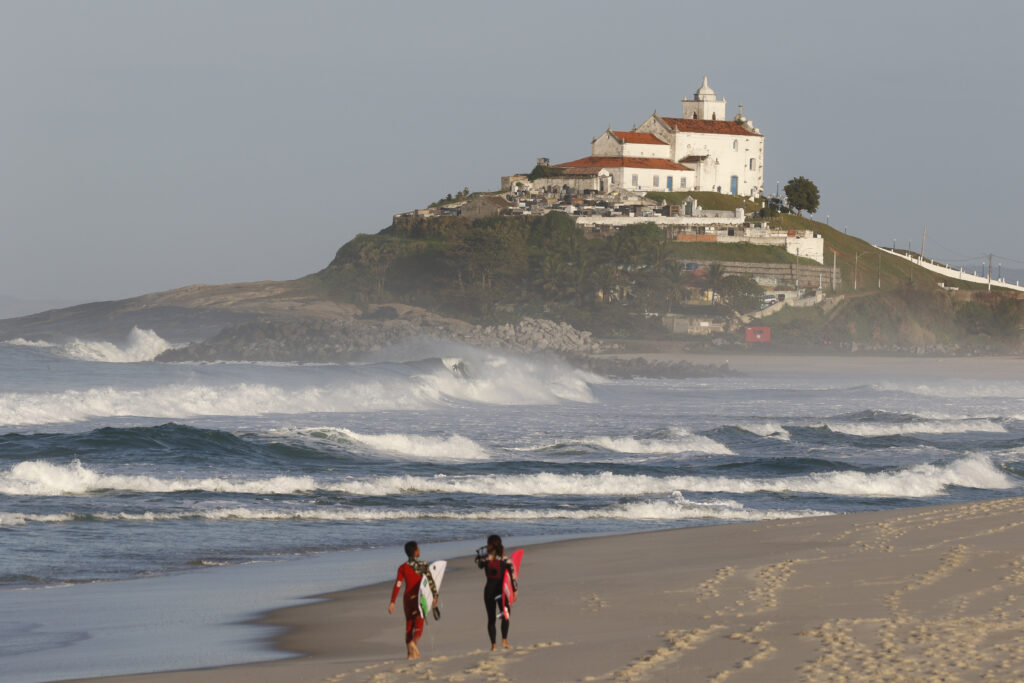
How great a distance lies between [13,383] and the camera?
149 ft

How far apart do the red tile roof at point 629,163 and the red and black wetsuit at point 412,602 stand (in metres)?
105

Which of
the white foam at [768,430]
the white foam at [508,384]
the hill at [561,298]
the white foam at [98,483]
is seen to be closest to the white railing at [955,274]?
the hill at [561,298]

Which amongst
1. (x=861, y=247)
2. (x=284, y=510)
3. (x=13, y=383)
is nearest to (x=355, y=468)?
(x=284, y=510)

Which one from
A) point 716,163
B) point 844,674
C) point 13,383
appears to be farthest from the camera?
point 716,163

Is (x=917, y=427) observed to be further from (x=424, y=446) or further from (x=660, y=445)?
(x=424, y=446)

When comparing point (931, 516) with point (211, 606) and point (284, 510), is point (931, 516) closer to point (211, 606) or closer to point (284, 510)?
point (284, 510)

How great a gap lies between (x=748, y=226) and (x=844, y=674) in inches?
4135

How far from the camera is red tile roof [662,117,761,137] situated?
116 metres

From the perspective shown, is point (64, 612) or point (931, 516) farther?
point (931, 516)

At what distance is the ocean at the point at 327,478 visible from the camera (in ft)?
43.9

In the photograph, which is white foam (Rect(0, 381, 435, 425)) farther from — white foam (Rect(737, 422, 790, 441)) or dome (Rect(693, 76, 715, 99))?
dome (Rect(693, 76, 715, 99))

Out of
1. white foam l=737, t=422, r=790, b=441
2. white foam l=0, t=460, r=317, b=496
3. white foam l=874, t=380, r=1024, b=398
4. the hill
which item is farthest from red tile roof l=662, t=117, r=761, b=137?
white foam l=0, t=460, r=317, b=496

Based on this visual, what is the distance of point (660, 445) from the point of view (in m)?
32.9

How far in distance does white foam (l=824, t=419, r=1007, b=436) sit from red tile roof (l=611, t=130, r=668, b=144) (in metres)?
75.4
